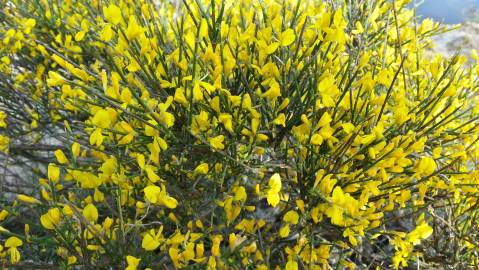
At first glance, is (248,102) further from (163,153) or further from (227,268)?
(227,268)

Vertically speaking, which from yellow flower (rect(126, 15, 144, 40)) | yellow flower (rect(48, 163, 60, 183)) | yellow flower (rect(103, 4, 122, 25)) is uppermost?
yellow flower (rect(103, 4, 122, 25))

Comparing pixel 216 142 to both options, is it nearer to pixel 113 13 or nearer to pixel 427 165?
pixel 113 13

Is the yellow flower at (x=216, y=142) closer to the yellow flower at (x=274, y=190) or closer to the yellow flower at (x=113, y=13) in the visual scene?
the yellow flower at (x=274, y=190)

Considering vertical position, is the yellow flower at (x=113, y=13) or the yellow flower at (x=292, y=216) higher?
the yellow flower at (x=113, y=13)

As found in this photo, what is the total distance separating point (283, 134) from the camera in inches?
69.7

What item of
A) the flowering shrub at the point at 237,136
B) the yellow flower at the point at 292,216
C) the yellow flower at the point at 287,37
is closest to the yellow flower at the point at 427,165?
the flowering shrub at the point at 237,136

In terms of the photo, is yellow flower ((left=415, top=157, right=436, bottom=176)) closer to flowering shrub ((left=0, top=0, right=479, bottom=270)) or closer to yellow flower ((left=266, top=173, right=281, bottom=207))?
flowering shrub ((left=0, top=0, right=479, bottom=270))

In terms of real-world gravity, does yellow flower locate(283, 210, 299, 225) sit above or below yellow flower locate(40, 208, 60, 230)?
below

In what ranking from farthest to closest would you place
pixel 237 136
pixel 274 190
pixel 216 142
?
pixel 237 136 < pixel 216 142 < pixel 274 190

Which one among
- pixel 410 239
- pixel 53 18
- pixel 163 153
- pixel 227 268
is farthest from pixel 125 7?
pixel 410 239

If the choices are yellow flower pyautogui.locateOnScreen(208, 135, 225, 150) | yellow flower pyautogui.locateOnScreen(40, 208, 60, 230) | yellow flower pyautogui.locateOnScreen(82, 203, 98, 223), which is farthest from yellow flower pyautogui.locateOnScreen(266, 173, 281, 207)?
yellow flower pyautogui.locateOnScreen(40, 208, 60, 230)

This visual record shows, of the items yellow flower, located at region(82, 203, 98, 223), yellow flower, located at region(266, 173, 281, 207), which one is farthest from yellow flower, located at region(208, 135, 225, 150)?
yellow flower, located at region(82, 203, 98, 223)

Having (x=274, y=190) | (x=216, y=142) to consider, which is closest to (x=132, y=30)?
(x=216, y=142)

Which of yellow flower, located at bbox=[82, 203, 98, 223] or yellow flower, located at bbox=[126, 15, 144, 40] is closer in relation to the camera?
yellow flower, located at bbox=[126, 15, 144, 40]
